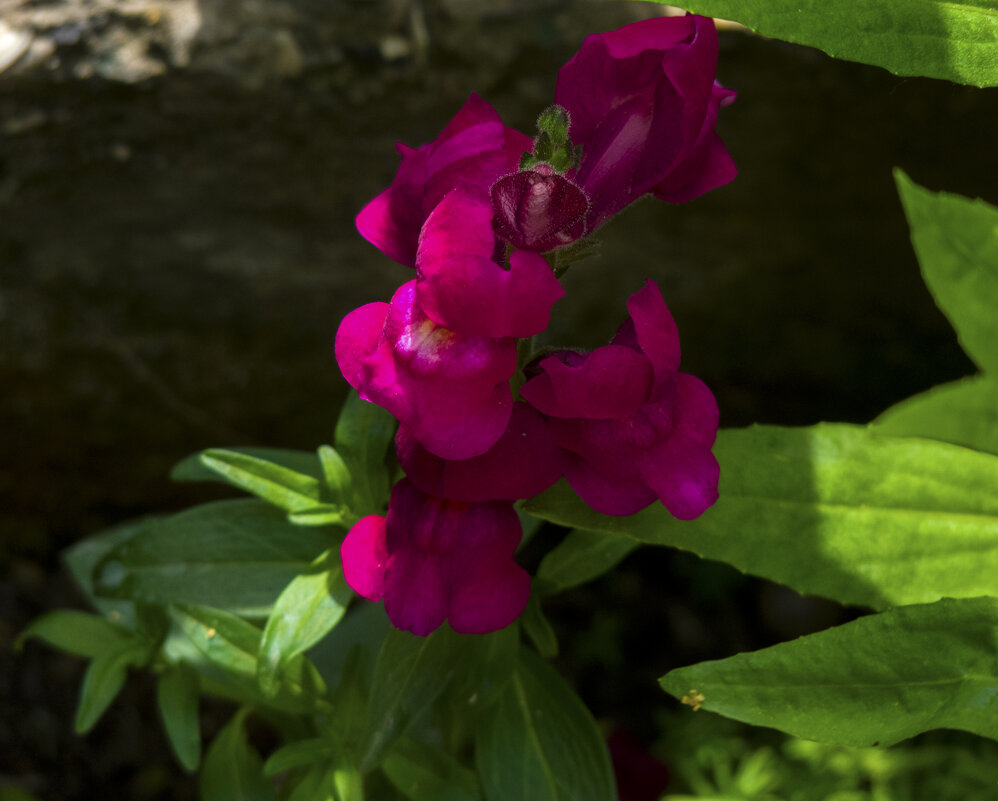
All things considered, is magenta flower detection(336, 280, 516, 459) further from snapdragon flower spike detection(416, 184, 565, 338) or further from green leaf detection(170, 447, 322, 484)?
green leaf detection(170, 447, 322, 484)

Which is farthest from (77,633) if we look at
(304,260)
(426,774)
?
(304,260)

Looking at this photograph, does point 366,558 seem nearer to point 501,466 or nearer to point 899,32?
point 501,466

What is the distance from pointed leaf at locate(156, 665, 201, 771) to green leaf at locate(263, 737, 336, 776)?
0.30 ft

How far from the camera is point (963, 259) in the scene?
118cm

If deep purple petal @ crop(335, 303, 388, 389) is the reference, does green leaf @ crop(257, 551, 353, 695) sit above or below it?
below

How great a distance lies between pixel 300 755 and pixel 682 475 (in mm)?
519

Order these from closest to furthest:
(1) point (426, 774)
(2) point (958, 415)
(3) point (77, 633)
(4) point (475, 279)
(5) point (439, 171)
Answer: (4) point (475, 279) → (5) point (439, 171) → (1) point (426, 774) → (3) point (77, 633) → (2) point (958, 415)

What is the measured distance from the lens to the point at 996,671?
2.56ft

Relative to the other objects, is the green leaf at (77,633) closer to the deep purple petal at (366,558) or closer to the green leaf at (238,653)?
the green leaf at (238,653)

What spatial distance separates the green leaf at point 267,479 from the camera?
0.96 meters

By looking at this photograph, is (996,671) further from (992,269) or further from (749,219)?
(749,219)

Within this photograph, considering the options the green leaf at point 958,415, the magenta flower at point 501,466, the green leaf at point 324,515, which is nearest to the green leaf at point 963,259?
the green leaf at point 958,415

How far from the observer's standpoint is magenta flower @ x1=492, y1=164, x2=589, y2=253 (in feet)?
2.36

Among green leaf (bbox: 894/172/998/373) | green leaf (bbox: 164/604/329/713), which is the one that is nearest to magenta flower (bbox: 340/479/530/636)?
green leaf (bbox: 164/604/329/713)
